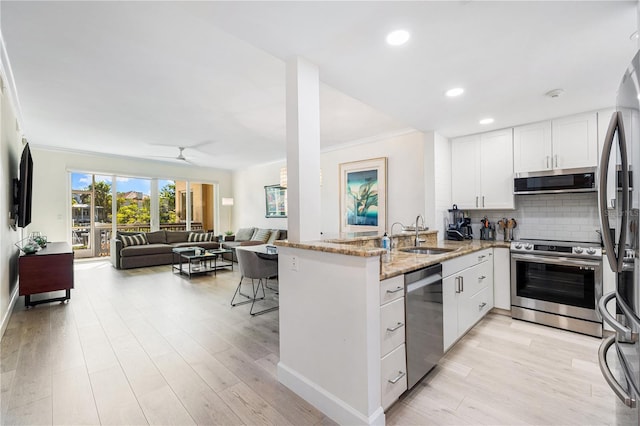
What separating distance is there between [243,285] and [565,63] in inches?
189

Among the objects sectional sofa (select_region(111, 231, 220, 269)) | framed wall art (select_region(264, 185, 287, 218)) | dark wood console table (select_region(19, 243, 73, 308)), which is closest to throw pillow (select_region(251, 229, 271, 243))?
framed wall art (select_region(264, 185, 287, 218))

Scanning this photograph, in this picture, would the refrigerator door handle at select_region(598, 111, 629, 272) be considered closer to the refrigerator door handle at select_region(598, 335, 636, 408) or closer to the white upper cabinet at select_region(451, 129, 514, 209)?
the refrigerator door handle at select_region(598, 335, 636, 408)

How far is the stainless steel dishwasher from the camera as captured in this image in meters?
1.91

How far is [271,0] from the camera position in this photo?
1.54 meters

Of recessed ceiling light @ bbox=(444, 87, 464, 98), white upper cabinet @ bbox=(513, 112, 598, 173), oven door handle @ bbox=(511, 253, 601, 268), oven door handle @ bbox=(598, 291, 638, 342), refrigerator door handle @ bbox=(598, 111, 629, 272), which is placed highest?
recessed ceiling light @ bbox=(444, 87, 464, 98)

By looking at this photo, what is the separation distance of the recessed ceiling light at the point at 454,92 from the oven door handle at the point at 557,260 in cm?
194

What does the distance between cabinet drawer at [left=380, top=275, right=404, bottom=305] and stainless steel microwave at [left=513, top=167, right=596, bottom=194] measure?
2685 millimetres

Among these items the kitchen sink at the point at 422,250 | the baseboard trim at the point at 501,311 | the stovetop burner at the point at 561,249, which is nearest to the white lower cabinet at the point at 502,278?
the baseboard trim at the point at 501,311

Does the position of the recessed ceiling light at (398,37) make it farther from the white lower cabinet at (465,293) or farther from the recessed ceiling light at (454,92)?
the white lower cabinet at (465,293)

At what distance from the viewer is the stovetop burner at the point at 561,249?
2836mm

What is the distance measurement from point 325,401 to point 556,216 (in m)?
3.58

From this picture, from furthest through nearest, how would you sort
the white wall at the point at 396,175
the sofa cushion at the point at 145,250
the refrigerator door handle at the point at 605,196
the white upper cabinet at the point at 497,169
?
the sofa cushion at the point at 145,250, the white wall at the point at 396,175, the white upper cabinet at the point at 497,169, the refrigerator door handle at the point at 605,196

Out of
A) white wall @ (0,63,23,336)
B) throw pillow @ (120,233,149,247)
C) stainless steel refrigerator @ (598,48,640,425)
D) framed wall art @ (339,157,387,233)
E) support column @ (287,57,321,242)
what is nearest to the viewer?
stainless steel refrigerator @ (598,48,640,425)

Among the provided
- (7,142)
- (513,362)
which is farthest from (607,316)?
(7,142)
